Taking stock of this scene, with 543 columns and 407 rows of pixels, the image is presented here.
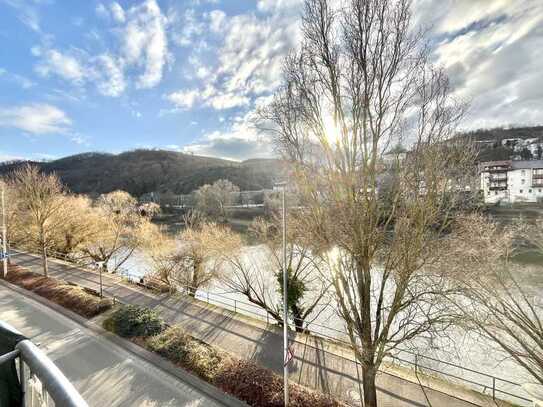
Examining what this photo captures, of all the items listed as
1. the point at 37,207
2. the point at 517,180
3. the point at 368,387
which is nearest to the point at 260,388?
the point at 368,387

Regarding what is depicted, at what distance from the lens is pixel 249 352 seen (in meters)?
11.0

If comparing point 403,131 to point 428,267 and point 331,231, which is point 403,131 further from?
point 428,267

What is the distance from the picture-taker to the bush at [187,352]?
9586 mm

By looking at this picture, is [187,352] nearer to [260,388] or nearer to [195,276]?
[260,388]

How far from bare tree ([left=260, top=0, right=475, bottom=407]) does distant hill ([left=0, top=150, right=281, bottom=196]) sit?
65.3m

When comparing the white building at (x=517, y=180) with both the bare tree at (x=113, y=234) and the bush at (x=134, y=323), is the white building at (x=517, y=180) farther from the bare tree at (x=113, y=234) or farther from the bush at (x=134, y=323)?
the bush at (x=134, y=323)

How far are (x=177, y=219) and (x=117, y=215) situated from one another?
29.8m

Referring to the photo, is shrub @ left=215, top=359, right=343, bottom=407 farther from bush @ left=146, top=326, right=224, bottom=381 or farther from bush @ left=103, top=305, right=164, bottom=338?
bush @ left=103, top=305, right=164, bottom=338

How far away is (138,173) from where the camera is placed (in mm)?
109688

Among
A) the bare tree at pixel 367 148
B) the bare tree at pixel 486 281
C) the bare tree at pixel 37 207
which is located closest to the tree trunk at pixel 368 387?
the bare tree at pixel 367 148

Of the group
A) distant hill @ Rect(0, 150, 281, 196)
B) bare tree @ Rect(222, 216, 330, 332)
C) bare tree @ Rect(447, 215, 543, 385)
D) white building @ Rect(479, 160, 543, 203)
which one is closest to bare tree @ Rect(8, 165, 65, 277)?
bare tree @ Rect(222, 216, 330, 332)

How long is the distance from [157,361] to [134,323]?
2.42 metres

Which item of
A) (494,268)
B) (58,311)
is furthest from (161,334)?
(494,268)

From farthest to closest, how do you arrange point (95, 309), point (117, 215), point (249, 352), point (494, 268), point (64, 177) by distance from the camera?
point (64, 177) → point (117, 215) → point (95, 309) → point (249, 352) → point (494, 268)
